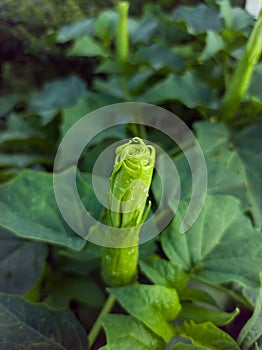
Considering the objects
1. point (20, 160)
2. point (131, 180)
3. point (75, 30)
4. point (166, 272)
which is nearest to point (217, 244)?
point (166, 272)

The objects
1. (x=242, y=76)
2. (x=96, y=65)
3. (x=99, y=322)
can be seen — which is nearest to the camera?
(x=99, y=322)

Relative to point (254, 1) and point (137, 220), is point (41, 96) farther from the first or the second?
point (137, 220)

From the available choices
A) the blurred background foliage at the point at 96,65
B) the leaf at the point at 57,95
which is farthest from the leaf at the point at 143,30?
the leaf at the point at 57,95

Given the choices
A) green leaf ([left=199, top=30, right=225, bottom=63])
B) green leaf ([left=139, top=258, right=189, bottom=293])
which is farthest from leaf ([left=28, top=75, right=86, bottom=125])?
green leaf ([left=139, top=258, right=189, bottom=293])

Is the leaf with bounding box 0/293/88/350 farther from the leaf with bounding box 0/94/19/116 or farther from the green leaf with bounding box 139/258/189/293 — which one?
the leaf with bounding box 0/94/19/116

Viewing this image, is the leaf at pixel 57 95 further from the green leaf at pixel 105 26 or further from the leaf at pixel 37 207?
the leaf at pixel 37 207

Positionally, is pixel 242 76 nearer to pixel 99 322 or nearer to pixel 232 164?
pixel 232 164

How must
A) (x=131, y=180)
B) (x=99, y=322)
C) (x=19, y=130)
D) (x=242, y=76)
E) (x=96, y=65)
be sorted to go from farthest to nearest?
(x=96, y=65), (x=19, y=130), (x=242, y=76), (x=99, y=322), (x=131, y=180)
